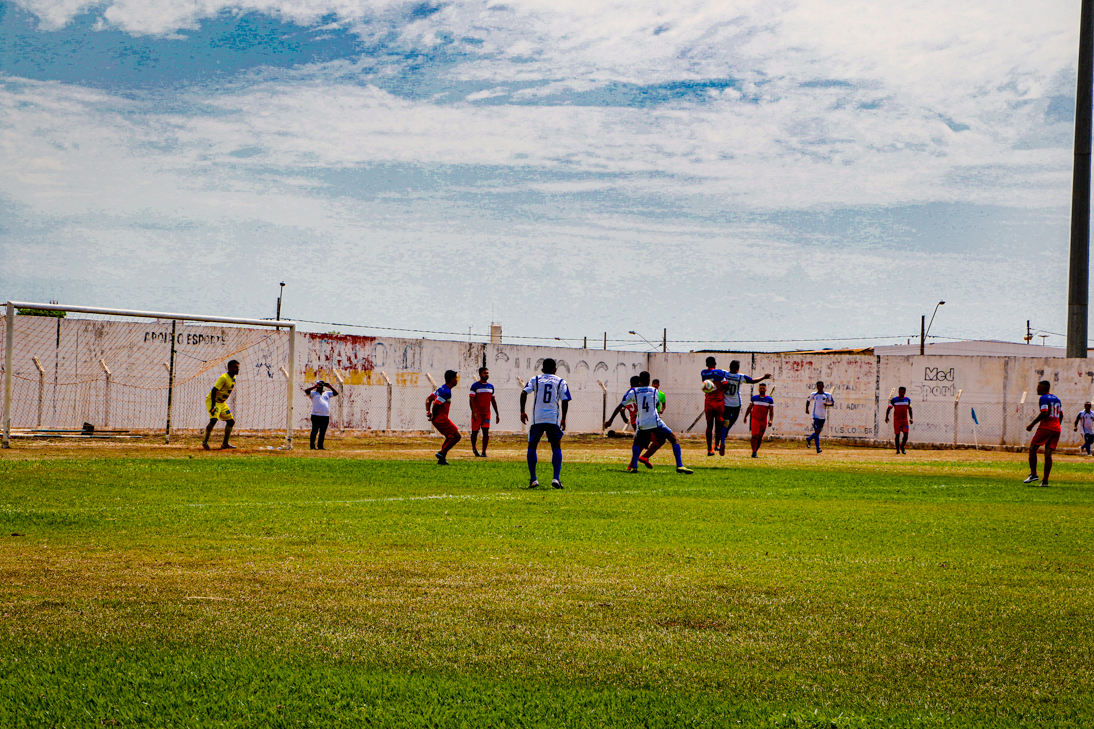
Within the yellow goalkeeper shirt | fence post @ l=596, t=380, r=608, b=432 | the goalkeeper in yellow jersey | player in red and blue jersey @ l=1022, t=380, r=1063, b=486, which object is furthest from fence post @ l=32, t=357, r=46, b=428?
player in red and blue jersey @ l=1022, t=380, r=1063, b=486

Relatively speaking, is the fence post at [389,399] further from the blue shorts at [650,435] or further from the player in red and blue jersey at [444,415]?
the blue shorts at [650,435]

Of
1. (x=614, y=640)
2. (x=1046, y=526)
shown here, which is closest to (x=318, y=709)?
(x=614, y=640)

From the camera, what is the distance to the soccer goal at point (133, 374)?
86.8 feet

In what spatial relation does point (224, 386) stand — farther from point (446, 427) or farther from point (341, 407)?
point (341, 407)

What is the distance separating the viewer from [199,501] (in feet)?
38.5

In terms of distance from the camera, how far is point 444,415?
754 inches

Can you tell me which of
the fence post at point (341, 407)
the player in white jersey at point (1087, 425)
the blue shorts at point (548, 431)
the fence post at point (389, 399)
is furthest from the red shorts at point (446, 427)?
the player in white jersey at point (1087, 425)

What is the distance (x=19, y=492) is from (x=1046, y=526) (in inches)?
432

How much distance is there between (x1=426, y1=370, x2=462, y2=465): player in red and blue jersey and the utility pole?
67.3 ft

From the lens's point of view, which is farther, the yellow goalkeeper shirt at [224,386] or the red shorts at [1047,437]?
the yellow goalkeeper shirt at [224,386]

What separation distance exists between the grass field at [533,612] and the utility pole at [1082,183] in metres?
21.6

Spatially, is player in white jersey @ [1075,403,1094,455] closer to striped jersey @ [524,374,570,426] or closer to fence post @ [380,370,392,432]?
fence post @ [380,370,392,432]

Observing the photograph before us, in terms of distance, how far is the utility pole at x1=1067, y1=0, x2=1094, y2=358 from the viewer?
30422 mm

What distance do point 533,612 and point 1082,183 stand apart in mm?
29962
